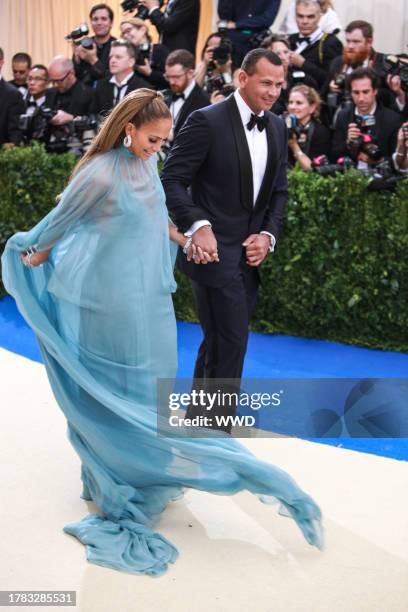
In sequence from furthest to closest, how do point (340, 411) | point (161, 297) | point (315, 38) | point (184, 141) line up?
1. point (315, 38)
2. point (340, 411)
3. point (184, 141)
4. point (161, 297)

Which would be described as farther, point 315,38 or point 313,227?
point 315,38

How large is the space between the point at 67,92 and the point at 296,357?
3.51 meters

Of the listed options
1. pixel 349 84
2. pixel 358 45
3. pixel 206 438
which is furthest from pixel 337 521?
pixel 358 45

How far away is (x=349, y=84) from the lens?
6.52m

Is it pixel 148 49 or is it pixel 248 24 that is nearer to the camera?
pixel 148 49

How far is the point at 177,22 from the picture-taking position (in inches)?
331

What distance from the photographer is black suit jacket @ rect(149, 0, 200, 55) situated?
837 cm

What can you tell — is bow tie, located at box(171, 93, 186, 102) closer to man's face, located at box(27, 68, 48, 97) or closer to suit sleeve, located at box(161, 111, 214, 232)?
man's face, located at box(27, 68, 48, 97)

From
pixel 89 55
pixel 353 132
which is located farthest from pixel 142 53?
pixel 353 132

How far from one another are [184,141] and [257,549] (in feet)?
6.04

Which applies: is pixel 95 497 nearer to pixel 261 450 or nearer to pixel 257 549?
pixel 257 549

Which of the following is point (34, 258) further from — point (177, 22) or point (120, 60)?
point (177, 22)

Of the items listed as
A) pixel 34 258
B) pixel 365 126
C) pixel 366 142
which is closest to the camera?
Result: pixel 34 258

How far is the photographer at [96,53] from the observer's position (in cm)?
805
